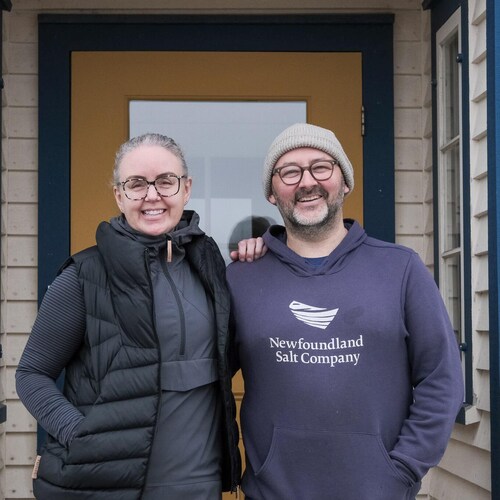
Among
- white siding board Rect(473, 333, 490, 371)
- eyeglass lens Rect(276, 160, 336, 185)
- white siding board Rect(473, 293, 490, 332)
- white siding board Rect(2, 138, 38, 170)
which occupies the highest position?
white siding board Rect(2, 138, 38, 170)

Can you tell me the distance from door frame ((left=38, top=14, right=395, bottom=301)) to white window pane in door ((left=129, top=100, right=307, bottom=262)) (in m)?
0.28

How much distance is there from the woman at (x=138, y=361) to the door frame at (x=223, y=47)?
174cm

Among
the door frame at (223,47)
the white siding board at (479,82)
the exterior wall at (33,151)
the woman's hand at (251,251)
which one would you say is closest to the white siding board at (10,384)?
the exterior wall at (33,151)

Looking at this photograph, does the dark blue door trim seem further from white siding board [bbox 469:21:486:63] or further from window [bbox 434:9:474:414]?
window [bbox 434:9:474:414]

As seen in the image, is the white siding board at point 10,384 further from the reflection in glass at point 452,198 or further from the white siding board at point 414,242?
the reflection in glass at point 452,198

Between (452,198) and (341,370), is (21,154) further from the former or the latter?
(341,370)

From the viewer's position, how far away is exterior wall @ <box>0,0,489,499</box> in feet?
13.8

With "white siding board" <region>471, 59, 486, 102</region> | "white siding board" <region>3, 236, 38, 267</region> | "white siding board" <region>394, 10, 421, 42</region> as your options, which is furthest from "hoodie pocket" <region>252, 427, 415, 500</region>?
"white siding board" <region>394, 10, 421, 42</region>

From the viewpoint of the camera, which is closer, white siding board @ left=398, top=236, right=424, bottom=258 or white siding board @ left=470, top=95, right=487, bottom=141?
white siding board @ left=470, top=95, right=487, bottom=141

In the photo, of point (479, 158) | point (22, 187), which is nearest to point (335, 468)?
point (479, 158)

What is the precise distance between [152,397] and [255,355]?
1.30 feet

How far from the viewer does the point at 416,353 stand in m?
2.64

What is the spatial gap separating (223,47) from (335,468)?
238cm

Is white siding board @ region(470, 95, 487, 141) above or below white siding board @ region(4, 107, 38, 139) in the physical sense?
below
